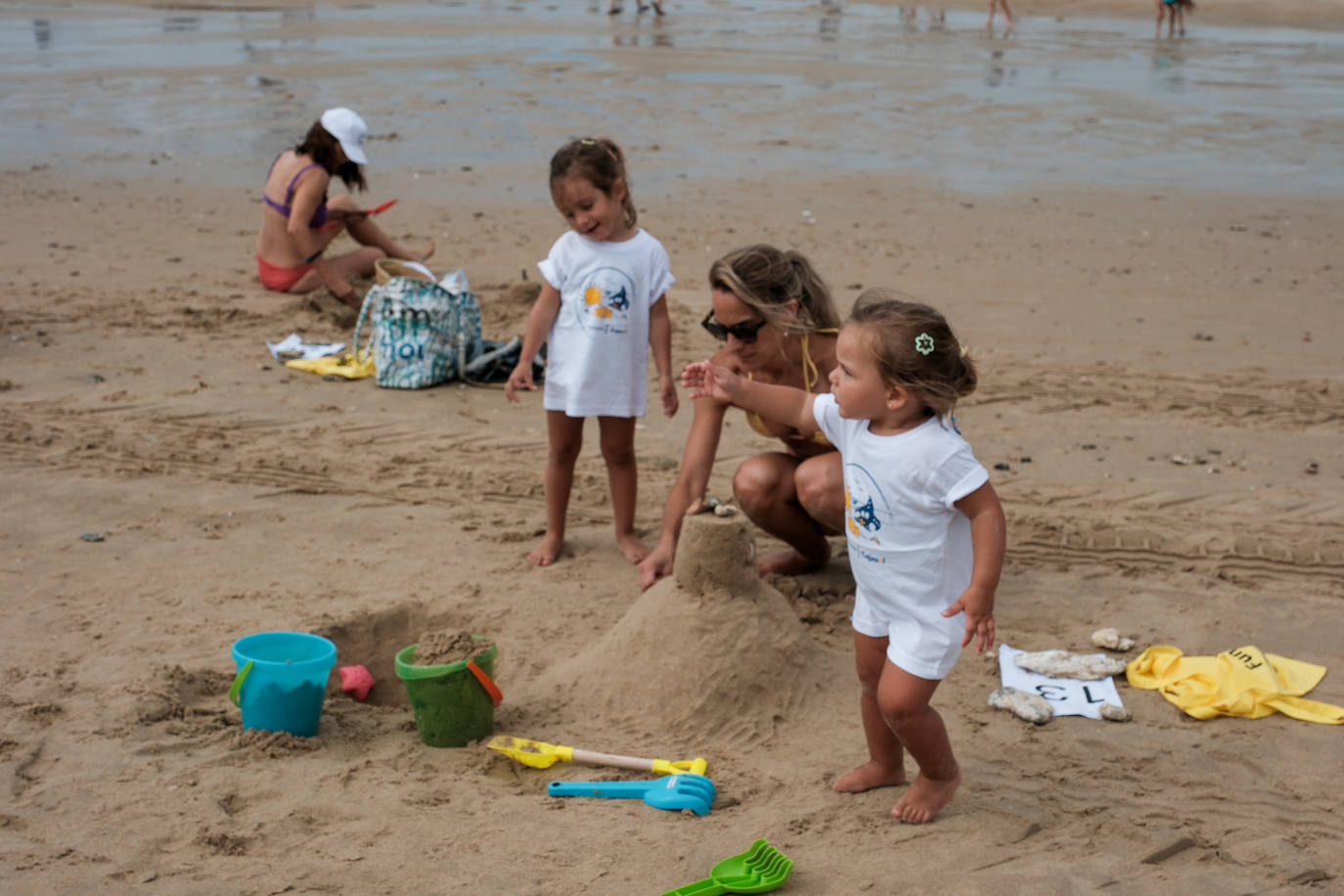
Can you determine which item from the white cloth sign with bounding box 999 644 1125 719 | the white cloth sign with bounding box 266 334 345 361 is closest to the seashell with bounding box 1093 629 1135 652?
the white cloth sign with bounding box 999 644 1125 719

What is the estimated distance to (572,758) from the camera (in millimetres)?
3420

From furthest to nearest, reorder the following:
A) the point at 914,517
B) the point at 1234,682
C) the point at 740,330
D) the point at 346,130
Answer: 1. the point at 346,130
2. the point at 740,330
3. the point at 1234,682
4. the point at 914,517

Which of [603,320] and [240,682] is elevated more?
[603,320]

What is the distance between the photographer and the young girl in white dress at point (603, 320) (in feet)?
15.2

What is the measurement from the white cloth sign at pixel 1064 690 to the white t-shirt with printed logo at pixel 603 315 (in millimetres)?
1625

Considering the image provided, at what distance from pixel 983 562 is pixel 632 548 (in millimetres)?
2256

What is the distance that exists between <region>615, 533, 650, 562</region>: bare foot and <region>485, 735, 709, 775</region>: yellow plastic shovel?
4.60 ft

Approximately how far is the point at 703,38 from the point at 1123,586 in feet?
69.6

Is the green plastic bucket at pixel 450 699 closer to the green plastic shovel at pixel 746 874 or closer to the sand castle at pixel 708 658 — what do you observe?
the sand castle at pixel 708 658

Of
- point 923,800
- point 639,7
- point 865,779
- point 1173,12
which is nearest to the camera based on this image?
point 923,800

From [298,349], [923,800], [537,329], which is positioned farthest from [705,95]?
[923,800]

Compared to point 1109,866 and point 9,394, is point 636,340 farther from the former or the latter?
point 9,394

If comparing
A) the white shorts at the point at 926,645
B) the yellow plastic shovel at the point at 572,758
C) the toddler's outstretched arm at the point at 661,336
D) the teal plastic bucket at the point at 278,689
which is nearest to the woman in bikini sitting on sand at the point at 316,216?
the toddler's outstretched arm at the point at 661,336

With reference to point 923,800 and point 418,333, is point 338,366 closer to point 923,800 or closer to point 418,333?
point 418,333
